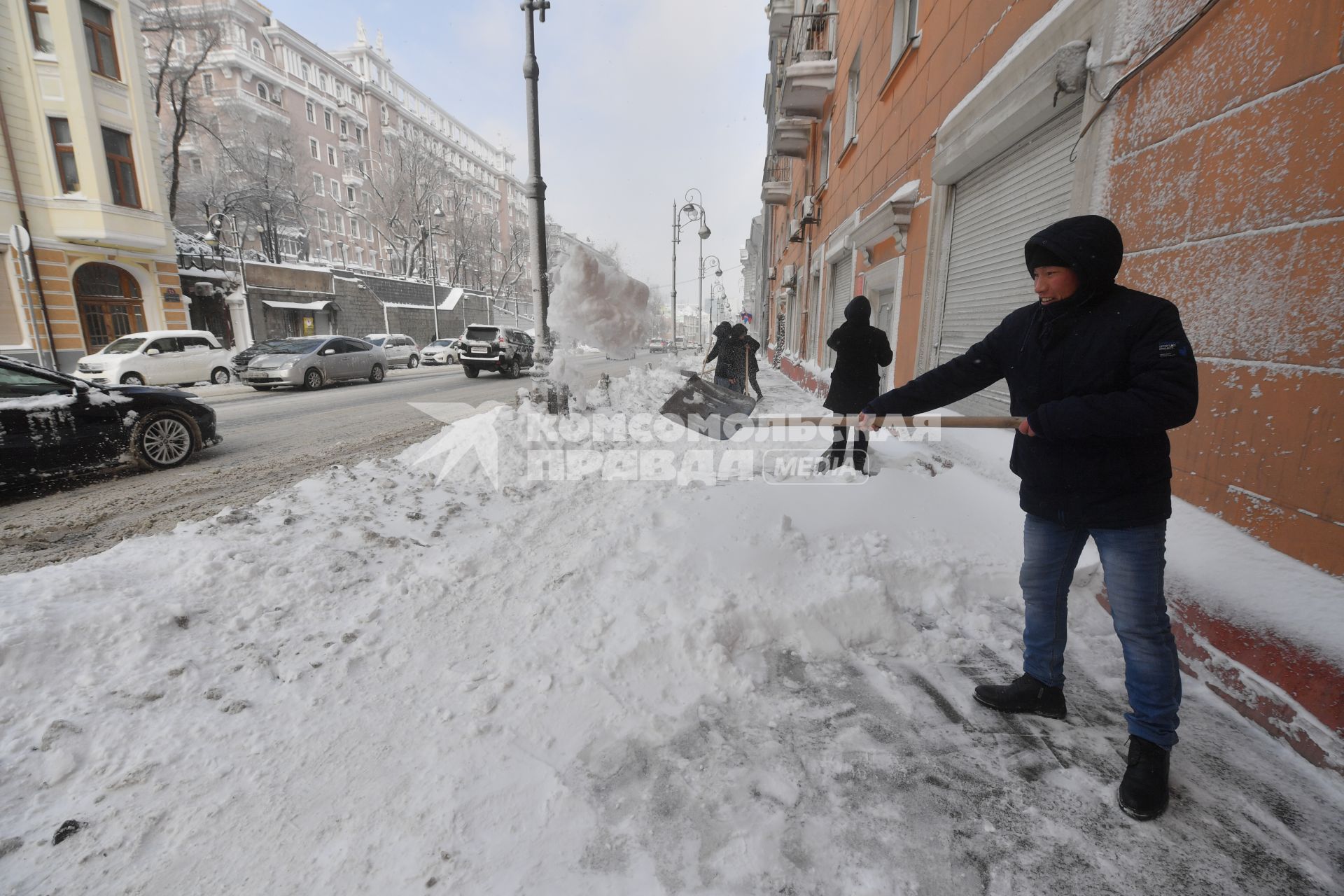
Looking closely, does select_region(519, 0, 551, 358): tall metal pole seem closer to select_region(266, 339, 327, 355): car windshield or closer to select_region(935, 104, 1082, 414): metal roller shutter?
select_region(935, 104, 1082, 414): metal roller shutter

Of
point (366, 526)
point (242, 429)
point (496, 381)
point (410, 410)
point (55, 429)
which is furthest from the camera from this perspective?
point (496, 381)

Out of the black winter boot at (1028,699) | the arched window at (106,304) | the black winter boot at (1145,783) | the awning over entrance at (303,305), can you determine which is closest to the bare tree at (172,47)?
the awning over entrance at (303,305)

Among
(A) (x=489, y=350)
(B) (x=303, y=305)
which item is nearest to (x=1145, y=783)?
(A) (x=489, y=350)

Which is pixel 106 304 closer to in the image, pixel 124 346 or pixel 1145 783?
pixel 124 346

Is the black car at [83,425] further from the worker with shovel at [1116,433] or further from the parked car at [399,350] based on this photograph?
the parked car at [399,350]

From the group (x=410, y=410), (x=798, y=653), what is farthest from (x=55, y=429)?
(x=798, y=653)

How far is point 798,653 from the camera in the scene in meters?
2.78

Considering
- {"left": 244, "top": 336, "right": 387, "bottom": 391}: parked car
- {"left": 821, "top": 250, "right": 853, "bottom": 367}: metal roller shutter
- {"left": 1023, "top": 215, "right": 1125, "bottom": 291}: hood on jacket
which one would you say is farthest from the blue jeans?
{"left": 244, "top": 336, "right": 387, "bottom": 391}: parked car

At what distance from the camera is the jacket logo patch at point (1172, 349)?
1729 mm

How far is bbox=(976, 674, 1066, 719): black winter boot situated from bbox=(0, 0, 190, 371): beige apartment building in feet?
76.4

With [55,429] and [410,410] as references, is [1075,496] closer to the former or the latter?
[55,429]

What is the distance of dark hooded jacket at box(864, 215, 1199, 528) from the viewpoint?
1758 millimetres

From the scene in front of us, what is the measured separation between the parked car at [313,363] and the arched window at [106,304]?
803cm

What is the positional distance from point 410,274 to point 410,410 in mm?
34982
